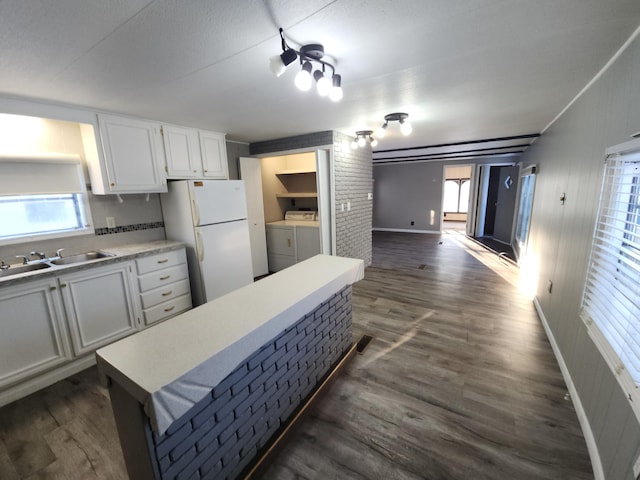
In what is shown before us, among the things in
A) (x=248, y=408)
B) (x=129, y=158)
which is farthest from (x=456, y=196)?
(x=248, y=408)

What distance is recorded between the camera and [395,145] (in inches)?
202

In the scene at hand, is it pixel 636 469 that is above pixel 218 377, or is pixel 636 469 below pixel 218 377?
below

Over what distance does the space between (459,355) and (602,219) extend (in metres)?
1.44

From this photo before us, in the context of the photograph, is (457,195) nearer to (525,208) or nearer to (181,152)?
(525,208)

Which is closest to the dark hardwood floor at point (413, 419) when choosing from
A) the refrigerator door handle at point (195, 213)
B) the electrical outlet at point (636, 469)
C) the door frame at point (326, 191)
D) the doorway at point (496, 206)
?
the electrical outlet at point (636, 469)

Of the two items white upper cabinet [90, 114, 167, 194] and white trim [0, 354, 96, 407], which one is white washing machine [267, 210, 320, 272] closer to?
white upper cabinet [90, 114, 167, 194]

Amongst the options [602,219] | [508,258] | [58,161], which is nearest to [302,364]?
[602,219]

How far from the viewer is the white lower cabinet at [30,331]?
75.1 inches

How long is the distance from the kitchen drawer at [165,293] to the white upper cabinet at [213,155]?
1435 millimetres

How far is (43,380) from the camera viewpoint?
2.12m

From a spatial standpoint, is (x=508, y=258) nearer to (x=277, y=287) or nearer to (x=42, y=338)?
(x=277, y=287)

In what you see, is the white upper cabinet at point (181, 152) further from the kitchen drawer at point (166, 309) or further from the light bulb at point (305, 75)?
the light bulb at point (305, 75)

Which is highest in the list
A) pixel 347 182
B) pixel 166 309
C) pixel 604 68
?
pixel 604 68

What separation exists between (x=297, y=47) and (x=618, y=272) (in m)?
2.11
